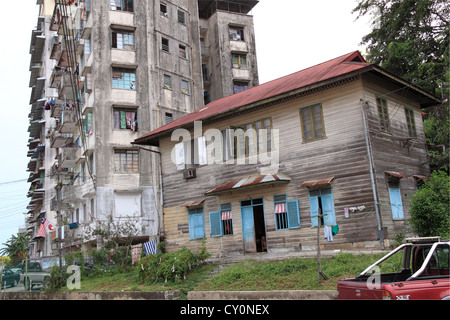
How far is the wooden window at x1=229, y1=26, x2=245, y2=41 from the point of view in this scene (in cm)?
4503

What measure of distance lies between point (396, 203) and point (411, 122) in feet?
15.7

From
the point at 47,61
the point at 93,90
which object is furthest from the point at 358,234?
the point at 47,61

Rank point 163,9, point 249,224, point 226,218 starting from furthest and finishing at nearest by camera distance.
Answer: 1. point 163,9
2. point 226,218
3. point 249,224

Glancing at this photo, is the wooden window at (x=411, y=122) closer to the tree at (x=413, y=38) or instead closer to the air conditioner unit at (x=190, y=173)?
the tree at (x=413, y=38)

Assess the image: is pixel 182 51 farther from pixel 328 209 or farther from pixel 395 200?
pixel 395 200

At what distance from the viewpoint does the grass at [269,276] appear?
522 inches

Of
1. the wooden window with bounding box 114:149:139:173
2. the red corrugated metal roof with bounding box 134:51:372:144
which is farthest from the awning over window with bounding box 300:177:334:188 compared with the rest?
the wooden window with bounding box 114:149:139:173

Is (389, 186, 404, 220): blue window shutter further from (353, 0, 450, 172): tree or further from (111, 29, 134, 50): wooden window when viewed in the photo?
(111, 29, 134, 50): wooden window

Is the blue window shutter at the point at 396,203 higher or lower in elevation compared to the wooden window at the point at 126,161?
lower

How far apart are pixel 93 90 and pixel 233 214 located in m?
17.0

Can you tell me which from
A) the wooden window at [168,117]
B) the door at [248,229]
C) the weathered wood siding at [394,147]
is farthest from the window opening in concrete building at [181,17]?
the weathered wood siding at [394,147]

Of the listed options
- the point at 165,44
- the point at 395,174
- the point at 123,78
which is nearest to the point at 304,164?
the point at 395,174

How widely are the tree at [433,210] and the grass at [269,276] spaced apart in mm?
2320

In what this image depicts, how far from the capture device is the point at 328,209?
17.4 meters
